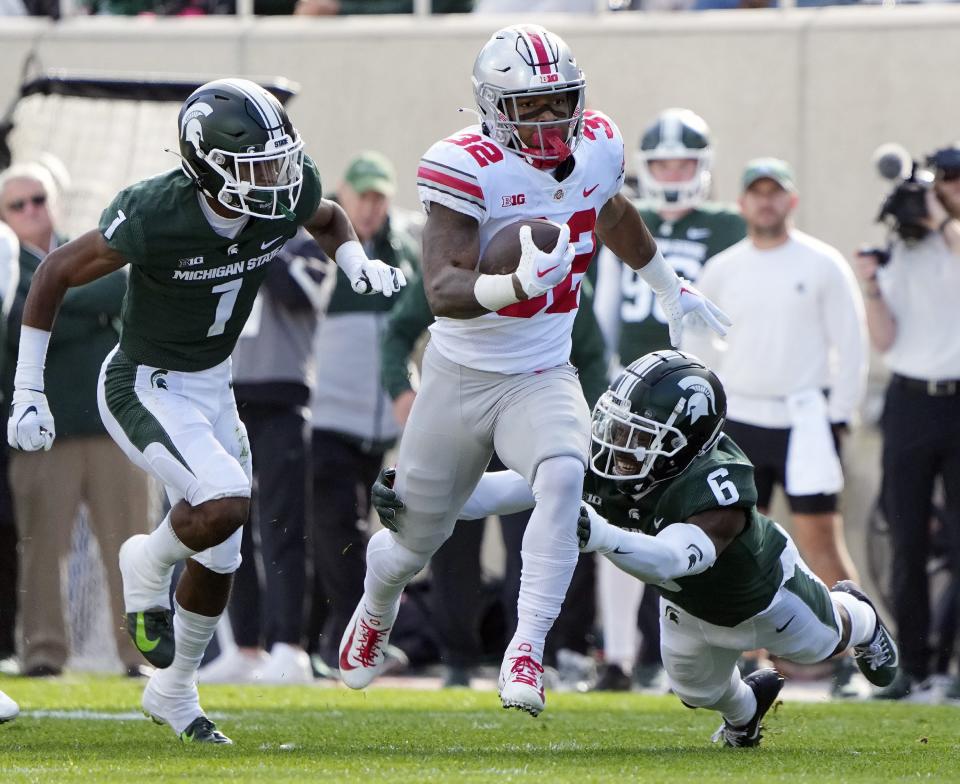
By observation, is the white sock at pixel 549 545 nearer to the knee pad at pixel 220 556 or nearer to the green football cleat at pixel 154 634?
the knee pad at pixel 220 556

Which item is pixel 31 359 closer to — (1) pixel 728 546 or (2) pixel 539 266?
(2) pixel 539 266

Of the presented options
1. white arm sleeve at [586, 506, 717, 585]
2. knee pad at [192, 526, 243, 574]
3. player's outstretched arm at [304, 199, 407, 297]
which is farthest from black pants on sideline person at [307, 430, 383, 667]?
white arm sleeve at [586, 506, 717, 585]

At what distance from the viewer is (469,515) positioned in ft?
19.4

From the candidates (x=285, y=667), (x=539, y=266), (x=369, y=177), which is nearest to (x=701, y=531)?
(x=539, y=266)

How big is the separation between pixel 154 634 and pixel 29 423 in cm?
72

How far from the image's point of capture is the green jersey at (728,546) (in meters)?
5.48

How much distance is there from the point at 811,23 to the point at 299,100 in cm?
288

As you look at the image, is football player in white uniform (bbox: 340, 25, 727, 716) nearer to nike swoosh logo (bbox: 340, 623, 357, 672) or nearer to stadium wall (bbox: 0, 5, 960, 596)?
nike swoosh logo (bbox: 340, 623, 357, 672)

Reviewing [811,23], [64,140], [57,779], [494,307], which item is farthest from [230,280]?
[811,23]

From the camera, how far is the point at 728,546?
548cm

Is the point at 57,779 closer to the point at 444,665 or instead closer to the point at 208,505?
the point at 208,505

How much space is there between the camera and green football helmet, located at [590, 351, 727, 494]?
546 centimetres

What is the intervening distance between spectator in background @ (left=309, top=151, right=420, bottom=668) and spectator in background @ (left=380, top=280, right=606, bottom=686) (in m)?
0.44

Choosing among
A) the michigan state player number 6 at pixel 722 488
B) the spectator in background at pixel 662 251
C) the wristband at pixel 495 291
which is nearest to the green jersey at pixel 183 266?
the wristband at pixel 495 291
